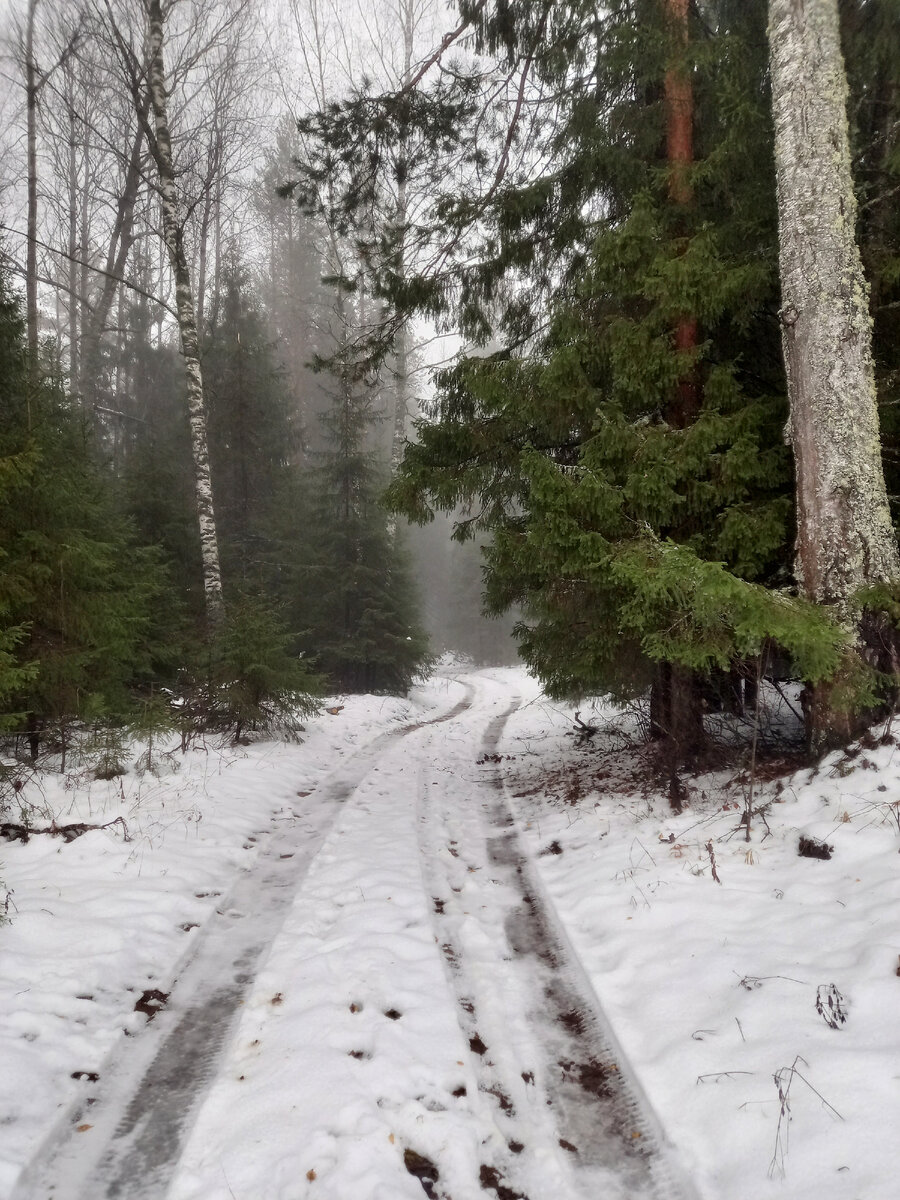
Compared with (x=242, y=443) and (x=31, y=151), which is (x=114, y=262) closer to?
(x=31, y=151)

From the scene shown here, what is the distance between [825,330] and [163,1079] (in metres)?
6.58

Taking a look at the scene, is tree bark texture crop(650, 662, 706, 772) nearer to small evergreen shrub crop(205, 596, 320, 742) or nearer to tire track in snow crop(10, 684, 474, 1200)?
tire track in snow crop(10, 684, 474, 1200)

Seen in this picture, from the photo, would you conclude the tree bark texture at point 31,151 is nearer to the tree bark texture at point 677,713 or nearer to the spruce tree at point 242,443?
the spruce tree at point 242,443

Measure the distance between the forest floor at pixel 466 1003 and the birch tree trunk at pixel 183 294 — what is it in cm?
601

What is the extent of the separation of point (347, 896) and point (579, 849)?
2.13 meters

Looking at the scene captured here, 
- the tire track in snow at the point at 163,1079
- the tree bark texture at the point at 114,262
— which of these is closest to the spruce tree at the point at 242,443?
the tree bark texture at the point at 114,262

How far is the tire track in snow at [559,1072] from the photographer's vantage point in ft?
8.31

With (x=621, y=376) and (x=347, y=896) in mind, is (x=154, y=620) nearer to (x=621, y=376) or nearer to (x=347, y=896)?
(x=347, y=896)

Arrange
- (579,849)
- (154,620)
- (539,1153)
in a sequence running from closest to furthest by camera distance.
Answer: (539,1153)
(579,849)
(154,620)

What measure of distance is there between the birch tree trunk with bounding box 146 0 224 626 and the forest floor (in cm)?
601

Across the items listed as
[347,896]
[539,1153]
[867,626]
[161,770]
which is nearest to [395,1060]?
[539,1153]

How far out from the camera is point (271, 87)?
775 inches

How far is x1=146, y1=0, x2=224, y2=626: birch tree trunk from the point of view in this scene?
11.4m

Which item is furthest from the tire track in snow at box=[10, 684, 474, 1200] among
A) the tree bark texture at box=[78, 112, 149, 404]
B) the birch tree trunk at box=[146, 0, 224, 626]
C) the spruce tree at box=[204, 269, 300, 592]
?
the tree bark texture at box=[78, 112, 149, 404]
